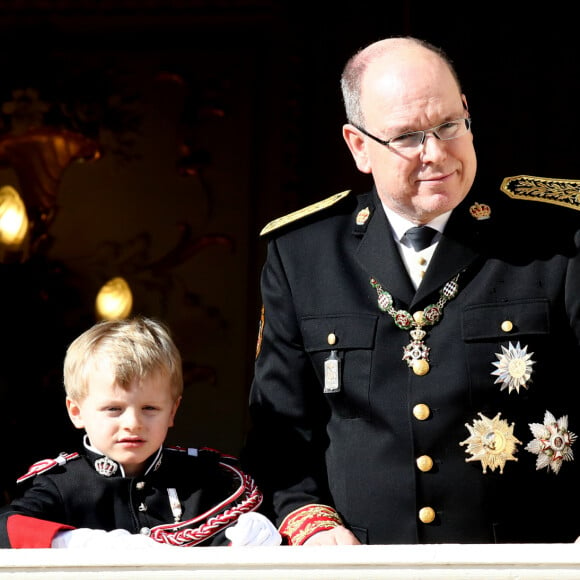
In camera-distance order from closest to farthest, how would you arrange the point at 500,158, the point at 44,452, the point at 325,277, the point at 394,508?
the point at 394,508
the point at 325,277
the point at 500,158
the point at 44,452

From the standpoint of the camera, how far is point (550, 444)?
6.71 feet

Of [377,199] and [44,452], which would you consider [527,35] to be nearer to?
[377,199]

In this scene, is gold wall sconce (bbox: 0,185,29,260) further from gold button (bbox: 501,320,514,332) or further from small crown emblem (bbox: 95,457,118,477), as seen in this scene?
gold button (bbox: 501,320,514,332)

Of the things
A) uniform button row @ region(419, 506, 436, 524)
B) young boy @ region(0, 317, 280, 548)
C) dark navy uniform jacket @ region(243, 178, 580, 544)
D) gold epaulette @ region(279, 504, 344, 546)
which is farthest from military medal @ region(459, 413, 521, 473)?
young boy @ region(0, 317, 280, 548)

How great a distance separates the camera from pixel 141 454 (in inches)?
84.0

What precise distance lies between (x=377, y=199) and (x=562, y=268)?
0.39 m

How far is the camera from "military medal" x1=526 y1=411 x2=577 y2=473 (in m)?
2.05

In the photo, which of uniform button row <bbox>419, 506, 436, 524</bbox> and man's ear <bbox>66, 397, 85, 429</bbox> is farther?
man's ear <bbox>66, 397, 85, 429</bbox>

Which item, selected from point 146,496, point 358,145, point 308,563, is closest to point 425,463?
point 308,563

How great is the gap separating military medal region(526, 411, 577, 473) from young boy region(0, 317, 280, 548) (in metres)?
0.46

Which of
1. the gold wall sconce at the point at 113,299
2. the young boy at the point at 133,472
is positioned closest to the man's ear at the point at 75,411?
the young boy at the point at 133,472

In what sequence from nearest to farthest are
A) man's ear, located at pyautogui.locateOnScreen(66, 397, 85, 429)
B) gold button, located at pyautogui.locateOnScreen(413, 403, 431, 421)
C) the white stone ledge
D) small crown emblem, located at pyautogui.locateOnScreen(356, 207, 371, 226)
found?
the white stone ledge
gold button, located at pyautogui.locateOnScreen(413, 403, 431, 421)
man's ear, located at pyautogui.locateOnScreen(66, 397, 85, 429)
small crown emblem, located at pyautogui.locateOnScreen(356, 207, 371, 226)

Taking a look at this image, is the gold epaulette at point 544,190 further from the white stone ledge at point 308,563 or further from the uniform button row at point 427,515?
the white stone ledge at point 308,563

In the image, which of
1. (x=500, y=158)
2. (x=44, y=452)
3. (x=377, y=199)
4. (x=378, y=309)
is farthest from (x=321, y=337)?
(x=44, y=452)
